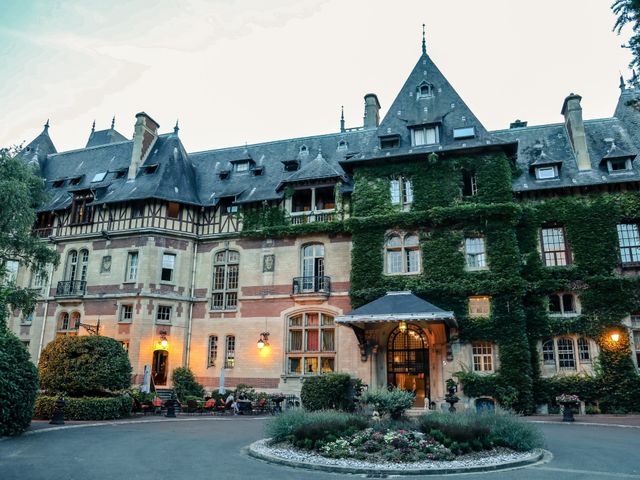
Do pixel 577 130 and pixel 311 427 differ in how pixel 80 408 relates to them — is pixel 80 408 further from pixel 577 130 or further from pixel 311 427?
pixel 577 130

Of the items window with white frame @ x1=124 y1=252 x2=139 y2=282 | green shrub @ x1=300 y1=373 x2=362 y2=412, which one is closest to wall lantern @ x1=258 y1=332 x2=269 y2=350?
green shrub @ x1=300 y1=373 x2=362 y2=412

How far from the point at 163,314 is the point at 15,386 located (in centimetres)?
1383

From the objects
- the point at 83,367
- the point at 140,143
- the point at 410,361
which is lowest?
the point at 83,367

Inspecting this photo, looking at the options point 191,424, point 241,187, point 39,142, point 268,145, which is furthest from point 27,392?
point 39,142

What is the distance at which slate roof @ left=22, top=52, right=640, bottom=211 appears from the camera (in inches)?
994

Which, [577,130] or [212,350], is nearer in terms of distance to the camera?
[577,130]

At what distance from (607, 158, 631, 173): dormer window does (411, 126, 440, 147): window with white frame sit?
26.4ft

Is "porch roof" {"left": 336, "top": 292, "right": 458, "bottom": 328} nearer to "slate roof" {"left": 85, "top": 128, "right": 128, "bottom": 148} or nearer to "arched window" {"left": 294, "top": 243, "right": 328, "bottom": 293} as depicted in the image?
"arched window" {"left": 294, "top": 243, "right": 328, "bottom": 293}

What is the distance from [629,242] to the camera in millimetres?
23203

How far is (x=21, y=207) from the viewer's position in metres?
22.5

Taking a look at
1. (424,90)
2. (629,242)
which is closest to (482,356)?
(629,242)

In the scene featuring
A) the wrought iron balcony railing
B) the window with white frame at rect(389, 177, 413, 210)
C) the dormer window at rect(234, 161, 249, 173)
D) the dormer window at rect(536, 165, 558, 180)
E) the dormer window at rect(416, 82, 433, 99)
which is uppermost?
the dormer window at rect(416, 82, 433, 99)

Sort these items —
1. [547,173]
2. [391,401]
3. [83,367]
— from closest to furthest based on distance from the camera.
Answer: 1. [391,401]
2. [83,367]
3. [547,173]

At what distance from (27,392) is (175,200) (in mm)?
15568
